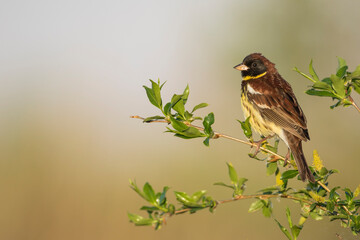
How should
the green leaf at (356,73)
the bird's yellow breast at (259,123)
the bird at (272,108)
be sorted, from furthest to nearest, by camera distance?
the bird's yellow breast at (259,123) → the bird at (272,108) → the green leaf at (356,73)

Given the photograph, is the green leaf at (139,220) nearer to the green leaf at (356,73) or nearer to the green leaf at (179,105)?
the green leaf at (179,105)

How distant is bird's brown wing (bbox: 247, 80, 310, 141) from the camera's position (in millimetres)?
4400

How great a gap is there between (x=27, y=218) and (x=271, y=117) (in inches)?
149

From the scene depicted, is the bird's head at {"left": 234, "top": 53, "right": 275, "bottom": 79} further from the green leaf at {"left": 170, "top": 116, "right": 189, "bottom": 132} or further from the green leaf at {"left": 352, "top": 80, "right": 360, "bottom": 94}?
the green leaf at {"left": 170, "top": 116, "right": 189, "bottom": 132}

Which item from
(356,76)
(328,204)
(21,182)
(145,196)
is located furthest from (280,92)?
(21,182)

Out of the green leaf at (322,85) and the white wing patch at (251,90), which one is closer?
the green leaf at (322,85)

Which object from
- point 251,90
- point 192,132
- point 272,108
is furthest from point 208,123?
point 251,90

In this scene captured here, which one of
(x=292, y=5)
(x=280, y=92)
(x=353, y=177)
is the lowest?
(x=353, y=177)

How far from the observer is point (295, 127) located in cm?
437

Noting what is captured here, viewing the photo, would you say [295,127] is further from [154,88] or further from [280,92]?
[154,88]

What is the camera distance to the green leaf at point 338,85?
2.69m

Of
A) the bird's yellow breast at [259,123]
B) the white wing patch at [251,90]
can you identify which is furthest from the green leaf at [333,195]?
the white wing patch at [251,90]

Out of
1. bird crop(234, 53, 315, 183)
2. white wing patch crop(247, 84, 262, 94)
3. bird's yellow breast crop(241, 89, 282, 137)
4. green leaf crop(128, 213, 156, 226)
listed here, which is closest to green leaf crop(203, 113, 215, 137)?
green leaf crop(128, 213, 156, 226)

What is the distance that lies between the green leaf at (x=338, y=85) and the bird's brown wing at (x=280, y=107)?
5.13 ft
